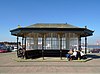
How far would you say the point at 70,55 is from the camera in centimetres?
2769

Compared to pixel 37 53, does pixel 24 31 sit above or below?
above

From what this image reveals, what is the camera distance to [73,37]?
3400 centimetres

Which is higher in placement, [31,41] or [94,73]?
[31,41]

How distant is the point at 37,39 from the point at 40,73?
60.5 feet

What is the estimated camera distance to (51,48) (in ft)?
116

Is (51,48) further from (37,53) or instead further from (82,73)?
(82,73)

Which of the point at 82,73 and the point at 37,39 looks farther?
the point at 37,39

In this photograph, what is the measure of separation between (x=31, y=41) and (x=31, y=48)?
87 cm

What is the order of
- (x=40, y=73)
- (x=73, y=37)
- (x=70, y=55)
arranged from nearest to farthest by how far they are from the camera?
(x=40, y=73) < (x=70, y=55) < (x=73, y=37)

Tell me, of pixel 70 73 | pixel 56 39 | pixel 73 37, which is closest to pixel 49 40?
pixel 56 39

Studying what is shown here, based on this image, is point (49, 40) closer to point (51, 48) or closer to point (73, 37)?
point (51, 48)

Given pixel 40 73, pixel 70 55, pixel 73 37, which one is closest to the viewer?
pixel 40 73

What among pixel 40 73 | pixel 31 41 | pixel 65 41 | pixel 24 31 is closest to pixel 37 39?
pixel 31 41

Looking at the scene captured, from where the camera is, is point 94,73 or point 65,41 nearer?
point 94,73
